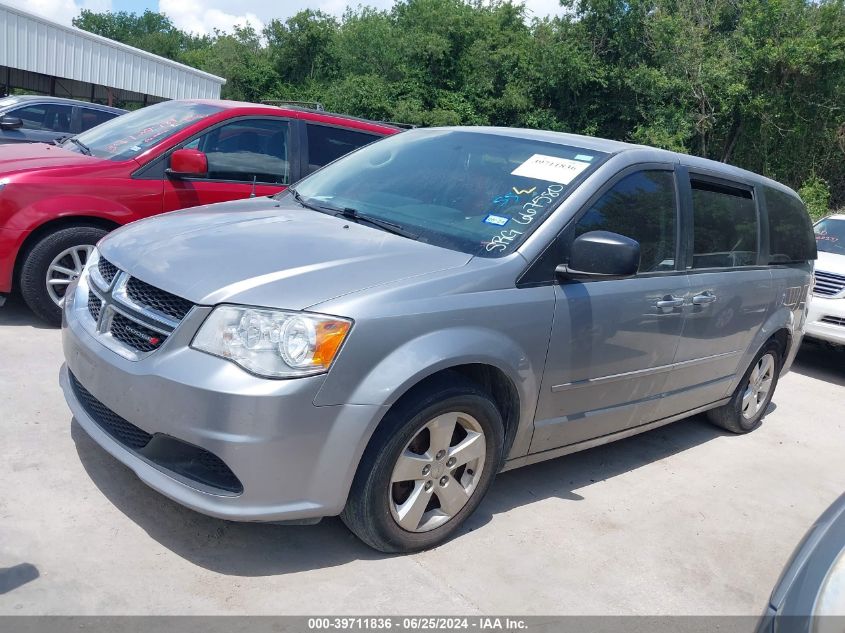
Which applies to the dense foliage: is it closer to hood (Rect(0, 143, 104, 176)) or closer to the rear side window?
the rear side window

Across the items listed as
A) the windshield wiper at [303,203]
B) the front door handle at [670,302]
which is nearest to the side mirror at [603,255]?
the front door handle at [670,302]

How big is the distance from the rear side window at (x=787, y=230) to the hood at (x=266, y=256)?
284 cm

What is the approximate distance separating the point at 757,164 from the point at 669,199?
18830 millimetres

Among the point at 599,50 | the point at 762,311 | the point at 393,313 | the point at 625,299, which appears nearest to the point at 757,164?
the point at 599,50

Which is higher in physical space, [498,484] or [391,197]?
[391,197]

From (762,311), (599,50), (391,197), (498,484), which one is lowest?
(498,484)

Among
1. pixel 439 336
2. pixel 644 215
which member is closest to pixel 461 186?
pixel 644 215

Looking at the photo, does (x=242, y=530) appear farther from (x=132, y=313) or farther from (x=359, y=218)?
(x=359, y=218)

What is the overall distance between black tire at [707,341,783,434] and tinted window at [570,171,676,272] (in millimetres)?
1548

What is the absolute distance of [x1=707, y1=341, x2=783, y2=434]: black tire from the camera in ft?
17.9

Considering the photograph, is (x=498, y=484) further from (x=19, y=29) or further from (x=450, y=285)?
(x=19, y=29)

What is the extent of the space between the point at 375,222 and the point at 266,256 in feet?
2.45

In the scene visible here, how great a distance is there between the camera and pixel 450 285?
3279 mm

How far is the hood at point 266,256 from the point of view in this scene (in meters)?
3.03
